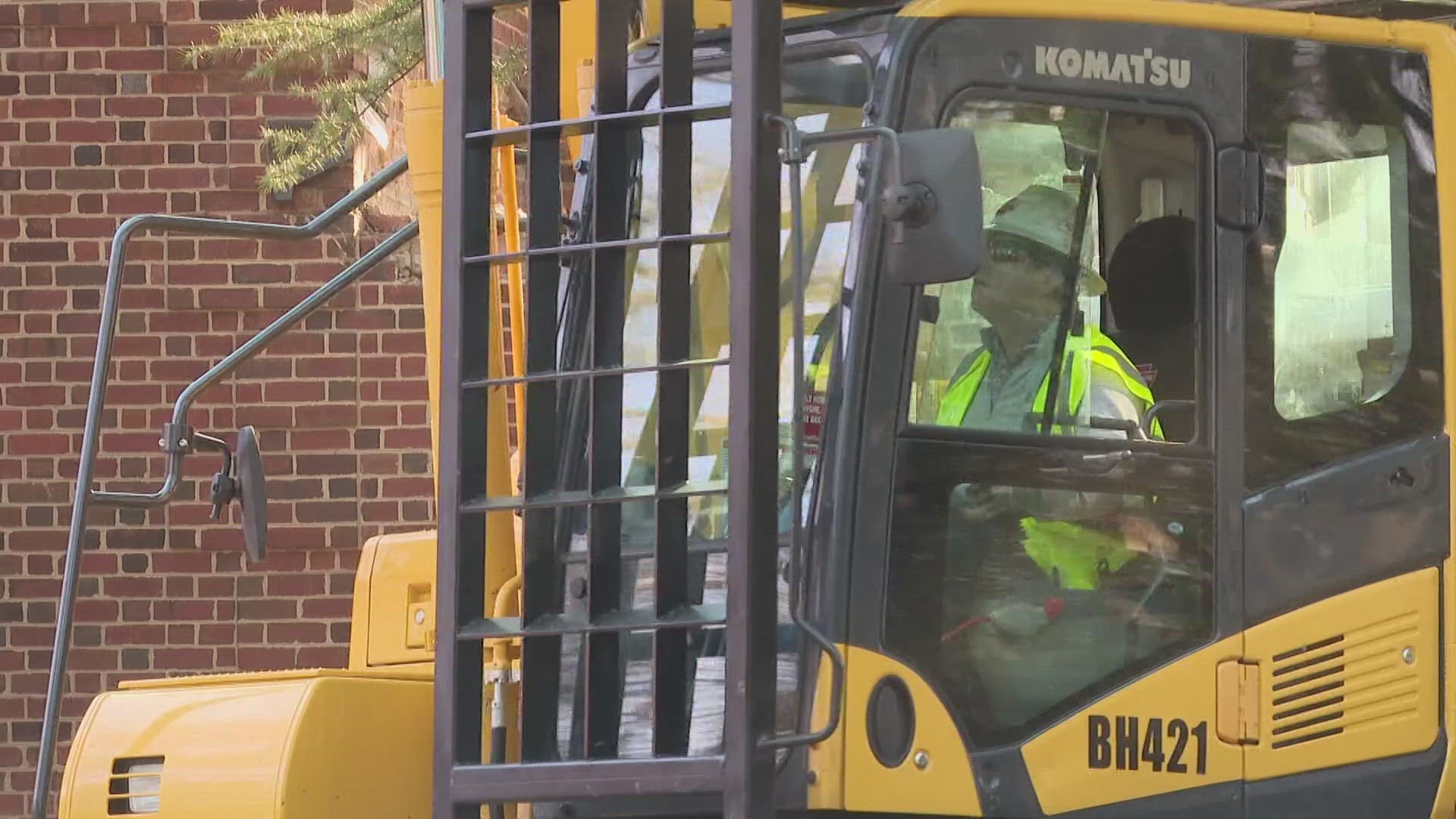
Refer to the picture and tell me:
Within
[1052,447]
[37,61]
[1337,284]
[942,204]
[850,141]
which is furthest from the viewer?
[37,61]

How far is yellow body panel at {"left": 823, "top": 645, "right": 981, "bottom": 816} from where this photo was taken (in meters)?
3.94

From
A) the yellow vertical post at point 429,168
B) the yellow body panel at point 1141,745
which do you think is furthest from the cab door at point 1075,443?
the yellow vertical post at point 429,168

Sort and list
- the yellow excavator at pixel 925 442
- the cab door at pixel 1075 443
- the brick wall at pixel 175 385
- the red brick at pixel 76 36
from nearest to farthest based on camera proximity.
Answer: the yellow excavator at pixel 925 442
the cab door at pixel 1075 443
the brick wall at pixel 175 385
the red brick at pixel 76 36

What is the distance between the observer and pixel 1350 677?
4.30 m

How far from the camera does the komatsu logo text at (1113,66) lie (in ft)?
13.7

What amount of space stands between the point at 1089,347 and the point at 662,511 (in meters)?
0.95

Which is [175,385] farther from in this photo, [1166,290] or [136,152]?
[1166,290]

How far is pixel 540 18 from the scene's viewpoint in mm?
4098

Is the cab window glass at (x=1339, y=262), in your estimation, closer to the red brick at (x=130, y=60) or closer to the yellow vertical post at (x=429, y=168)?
the yellow vertical post at (x=429, y=168)

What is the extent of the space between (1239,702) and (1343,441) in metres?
0.59

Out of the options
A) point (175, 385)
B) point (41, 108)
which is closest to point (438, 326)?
point (175, 385)

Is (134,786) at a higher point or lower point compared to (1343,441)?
lower

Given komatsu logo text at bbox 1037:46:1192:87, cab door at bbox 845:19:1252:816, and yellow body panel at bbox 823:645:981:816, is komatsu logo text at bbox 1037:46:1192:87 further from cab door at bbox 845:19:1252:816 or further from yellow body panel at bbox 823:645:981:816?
yellow body panel at bbox 823:645:981:816

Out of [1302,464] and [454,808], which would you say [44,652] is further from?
[1302,464]
